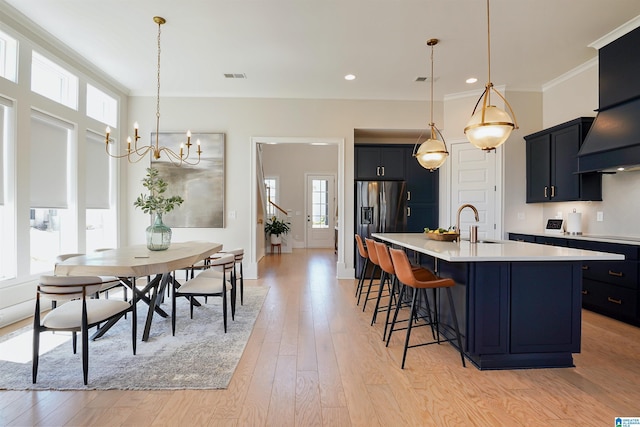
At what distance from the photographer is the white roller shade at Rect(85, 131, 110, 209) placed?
4.57 metres

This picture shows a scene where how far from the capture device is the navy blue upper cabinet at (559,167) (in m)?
4.15

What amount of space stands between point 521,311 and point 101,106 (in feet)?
19.3

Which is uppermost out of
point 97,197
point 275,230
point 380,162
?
point 380,162

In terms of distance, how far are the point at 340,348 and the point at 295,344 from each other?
0.39m

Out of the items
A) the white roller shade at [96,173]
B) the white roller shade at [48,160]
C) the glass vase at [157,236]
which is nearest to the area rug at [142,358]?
the glass vase at [157,236]

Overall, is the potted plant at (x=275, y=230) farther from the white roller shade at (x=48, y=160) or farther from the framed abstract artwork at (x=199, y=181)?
the white roller shade at (x=48, y=160)

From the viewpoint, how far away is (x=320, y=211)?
32.9ft

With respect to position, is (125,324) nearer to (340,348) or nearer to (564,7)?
(340,348)

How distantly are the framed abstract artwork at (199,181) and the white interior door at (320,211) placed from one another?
15.3 feet

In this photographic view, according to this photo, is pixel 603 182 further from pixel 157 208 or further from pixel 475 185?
pixel 157 208

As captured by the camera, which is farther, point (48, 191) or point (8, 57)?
point (48, 191)

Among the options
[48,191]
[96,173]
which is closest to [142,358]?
[48,191]

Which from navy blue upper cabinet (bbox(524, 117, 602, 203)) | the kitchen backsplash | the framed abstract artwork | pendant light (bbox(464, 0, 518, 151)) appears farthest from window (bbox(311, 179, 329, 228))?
pendant light (bbox(464, 0, 518, 151))

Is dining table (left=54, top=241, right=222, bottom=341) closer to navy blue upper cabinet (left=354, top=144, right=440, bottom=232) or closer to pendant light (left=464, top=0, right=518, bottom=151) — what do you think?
pendant light (left=464, top=0, right=518, bottom=151)
